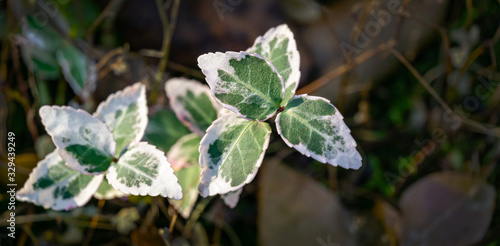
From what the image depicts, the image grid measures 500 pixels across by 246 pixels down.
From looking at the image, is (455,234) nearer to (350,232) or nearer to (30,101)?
(350,232)

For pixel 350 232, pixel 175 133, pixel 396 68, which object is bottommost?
pixel 350 232

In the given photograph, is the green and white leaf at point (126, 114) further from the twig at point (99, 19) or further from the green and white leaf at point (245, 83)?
the twig at point (99, 19)

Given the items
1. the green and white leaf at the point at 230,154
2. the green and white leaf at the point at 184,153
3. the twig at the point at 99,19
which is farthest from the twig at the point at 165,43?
the green and white leaf at the point at 230,154

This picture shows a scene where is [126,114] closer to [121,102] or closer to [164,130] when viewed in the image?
[121,102]

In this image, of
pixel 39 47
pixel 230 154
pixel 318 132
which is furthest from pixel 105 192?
pixel 39 47

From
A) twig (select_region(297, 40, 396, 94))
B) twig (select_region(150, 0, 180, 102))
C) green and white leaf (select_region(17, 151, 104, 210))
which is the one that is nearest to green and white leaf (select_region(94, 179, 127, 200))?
green and white leaf (select_region(17, 151, 104, 210))

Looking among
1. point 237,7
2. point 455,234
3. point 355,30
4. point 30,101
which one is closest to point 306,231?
point 455,234

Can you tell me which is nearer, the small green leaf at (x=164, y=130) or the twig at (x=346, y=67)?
the small green leaf at (x=164, y=130)
